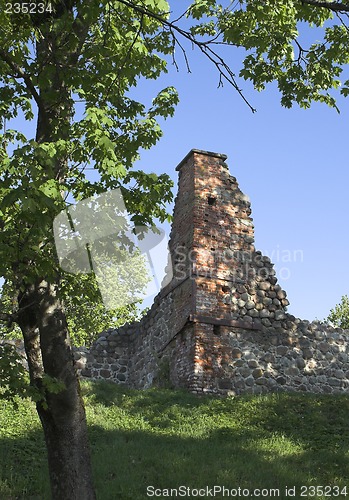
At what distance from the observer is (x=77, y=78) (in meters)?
7.73

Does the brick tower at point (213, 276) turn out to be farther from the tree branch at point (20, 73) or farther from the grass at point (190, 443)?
the tree branch at point (20, 73)

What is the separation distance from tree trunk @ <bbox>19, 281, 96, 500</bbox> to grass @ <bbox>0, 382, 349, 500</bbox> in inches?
45.6

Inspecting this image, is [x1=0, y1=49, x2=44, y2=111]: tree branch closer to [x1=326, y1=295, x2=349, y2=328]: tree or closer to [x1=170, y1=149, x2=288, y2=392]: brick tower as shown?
[x1=170, y1=149, x2=288, y2=392]: brick tower

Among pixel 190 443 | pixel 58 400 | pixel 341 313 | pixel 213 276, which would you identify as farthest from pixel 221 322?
pixel 341 313

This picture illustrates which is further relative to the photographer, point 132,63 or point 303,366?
point 303,366

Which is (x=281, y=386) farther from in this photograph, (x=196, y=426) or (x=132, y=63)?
(x=132, y=63)

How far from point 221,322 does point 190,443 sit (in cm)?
435

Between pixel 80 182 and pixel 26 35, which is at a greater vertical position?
pixel 26 35

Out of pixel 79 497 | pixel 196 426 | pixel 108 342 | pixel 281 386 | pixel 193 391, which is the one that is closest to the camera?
pixel 79 497

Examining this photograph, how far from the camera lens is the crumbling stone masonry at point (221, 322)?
13711 millimetres

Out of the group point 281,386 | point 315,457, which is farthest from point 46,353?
point 281,386

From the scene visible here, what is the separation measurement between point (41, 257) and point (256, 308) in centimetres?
877

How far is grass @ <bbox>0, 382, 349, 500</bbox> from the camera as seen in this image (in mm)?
8281

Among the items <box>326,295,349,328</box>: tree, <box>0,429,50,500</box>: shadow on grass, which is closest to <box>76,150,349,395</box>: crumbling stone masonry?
<box>0,429,50,500</box>: shadow on grass
